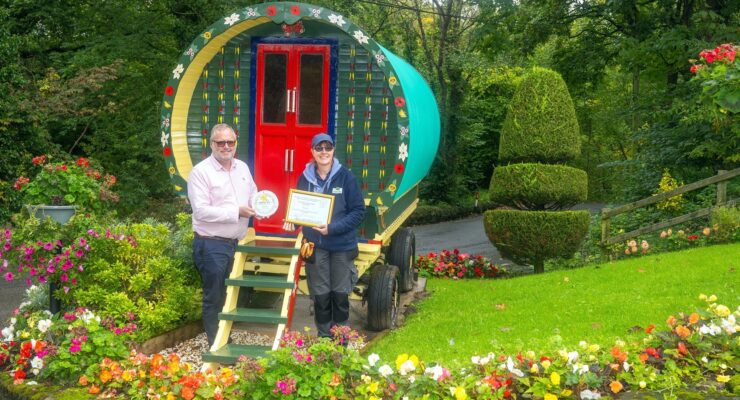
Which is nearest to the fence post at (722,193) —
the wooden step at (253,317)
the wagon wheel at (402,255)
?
the wagon wheel at (402,255)

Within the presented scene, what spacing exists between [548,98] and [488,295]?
419cm

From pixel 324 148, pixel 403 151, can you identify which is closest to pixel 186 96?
pixel 324 148

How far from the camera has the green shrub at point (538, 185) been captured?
39.1 ft

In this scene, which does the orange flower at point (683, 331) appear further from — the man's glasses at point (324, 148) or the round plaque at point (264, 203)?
the round plaque at point (264, 203)

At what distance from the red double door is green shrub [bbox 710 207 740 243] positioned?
6.70m

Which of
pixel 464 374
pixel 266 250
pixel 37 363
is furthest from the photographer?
pixel 266 250

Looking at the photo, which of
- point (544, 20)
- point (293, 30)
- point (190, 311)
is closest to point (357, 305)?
point (190, 311)

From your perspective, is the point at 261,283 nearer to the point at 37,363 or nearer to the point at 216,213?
the point at 216,213

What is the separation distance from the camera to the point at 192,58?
23.6ft

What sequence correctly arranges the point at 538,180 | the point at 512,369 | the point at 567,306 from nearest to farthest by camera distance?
the point at 512,369, the point at 567,306, the point at 538,180

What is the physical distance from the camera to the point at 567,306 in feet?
25.7

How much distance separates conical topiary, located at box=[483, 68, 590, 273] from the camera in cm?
1191

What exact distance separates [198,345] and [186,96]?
2563mm

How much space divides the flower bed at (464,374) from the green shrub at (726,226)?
22.2 feet
